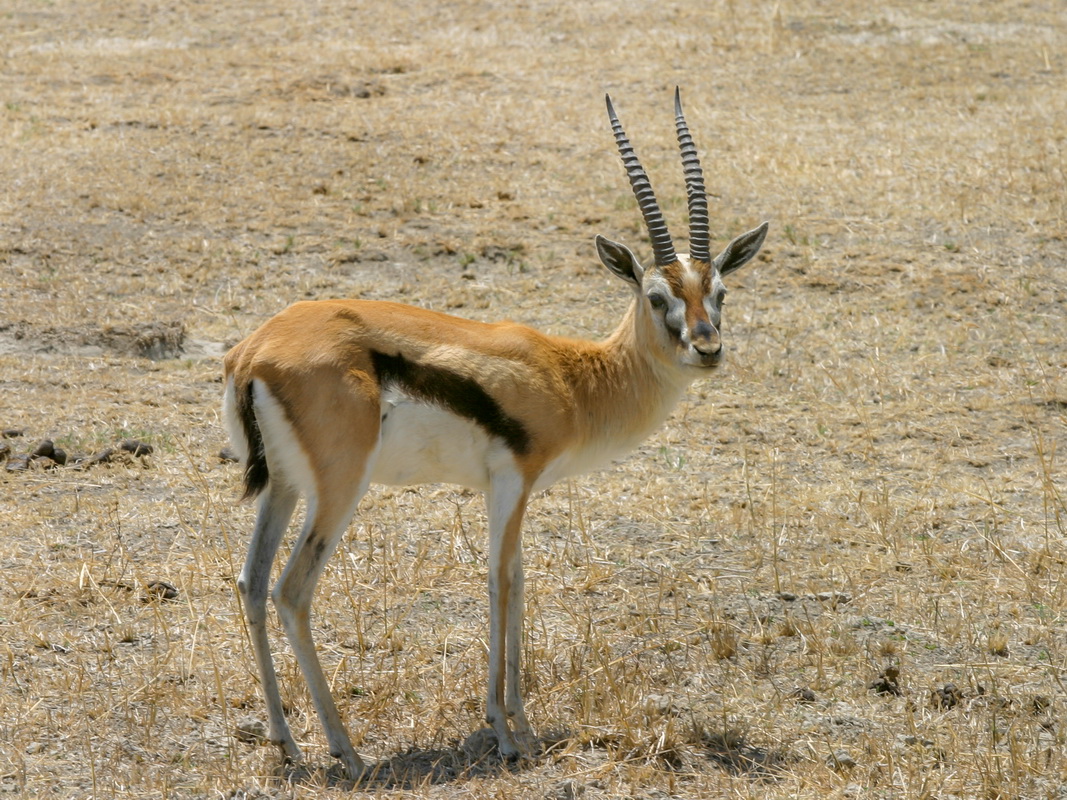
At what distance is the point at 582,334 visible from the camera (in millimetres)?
9969

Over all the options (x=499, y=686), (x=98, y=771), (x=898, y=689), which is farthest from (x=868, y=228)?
(x=98, y=771)

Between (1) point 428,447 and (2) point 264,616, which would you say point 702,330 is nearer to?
(1) point 428,447

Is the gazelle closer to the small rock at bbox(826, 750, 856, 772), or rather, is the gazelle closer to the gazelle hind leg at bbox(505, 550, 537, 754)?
the gazelle hind leg at bbox(505, 550, 537, 754)

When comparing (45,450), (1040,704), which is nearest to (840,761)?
(1040,704)

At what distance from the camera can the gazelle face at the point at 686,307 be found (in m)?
5.61

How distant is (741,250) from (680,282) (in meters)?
0.65

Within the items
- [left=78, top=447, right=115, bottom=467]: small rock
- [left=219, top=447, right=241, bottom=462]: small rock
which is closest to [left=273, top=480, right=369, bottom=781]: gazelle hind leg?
[left=219, top=447, right=241, bottom=462]: small rock

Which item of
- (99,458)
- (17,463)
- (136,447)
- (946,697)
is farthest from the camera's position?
(136,447)

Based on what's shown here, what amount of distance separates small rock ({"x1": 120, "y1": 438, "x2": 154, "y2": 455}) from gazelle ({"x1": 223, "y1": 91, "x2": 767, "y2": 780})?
2.84 m

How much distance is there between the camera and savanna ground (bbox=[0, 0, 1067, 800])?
17.4 ft

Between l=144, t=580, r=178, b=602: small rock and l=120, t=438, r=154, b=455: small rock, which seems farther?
l=120, t=438, r=154, b=455: small rock

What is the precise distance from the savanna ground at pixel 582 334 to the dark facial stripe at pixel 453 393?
1.13 meters

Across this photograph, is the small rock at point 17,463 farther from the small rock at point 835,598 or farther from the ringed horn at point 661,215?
the small rock at point 835,598

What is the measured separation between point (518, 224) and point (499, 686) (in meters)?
7.14
